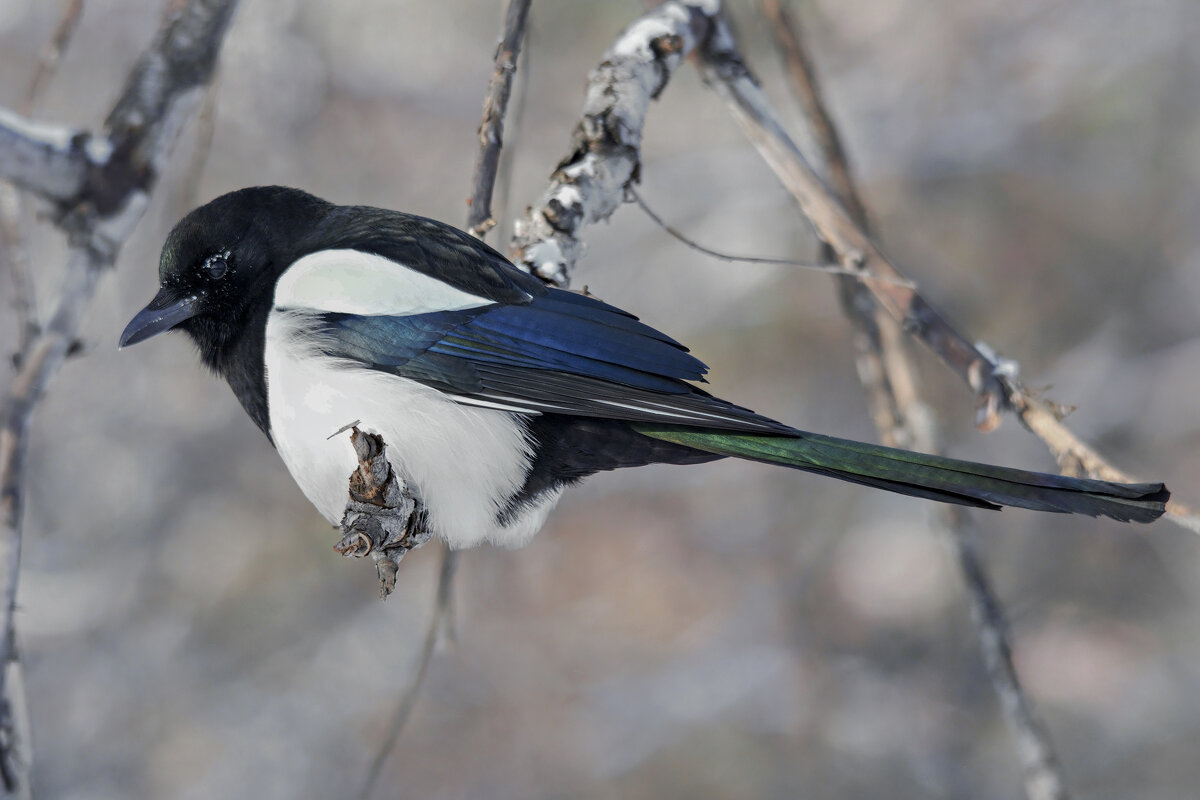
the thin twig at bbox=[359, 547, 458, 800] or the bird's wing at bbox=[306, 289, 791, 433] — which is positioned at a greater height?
the bird's wing at bbox=[306, 289, 791, 433]

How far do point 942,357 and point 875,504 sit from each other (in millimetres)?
2812

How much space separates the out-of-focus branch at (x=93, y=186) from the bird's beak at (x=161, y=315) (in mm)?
181

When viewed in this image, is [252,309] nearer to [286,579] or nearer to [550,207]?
[550,207]

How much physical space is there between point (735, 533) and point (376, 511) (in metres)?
3.28

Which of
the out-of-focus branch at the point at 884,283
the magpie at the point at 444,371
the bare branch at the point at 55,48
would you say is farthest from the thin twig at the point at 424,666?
the bare branch at the point at 55,48

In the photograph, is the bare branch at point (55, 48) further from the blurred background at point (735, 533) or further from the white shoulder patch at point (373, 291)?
the blurred background at point (735, 533)

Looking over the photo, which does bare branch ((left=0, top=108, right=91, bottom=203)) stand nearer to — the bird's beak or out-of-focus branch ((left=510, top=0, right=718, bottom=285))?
the bird's beak

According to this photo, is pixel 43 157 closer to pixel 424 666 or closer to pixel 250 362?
pixel 250 362

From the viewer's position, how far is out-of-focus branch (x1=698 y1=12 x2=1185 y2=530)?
1.73 meters

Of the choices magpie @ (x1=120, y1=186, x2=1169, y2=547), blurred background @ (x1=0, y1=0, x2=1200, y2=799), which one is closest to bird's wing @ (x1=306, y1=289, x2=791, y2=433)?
magpie @ (x1=120, y1=186, x2=1169, y2=547)

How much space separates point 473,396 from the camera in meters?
1.80

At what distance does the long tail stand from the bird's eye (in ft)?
3.24

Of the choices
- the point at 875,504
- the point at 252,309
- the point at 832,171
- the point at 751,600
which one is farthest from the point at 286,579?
the point at 832,171

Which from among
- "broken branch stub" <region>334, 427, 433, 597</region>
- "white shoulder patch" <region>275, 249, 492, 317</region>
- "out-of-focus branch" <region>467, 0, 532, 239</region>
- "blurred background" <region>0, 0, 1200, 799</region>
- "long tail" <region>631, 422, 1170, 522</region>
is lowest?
"broken branch stub" <region>334, 427, 433, 597</region>
